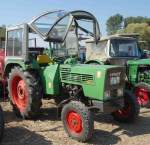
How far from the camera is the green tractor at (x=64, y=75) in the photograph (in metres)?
6.63

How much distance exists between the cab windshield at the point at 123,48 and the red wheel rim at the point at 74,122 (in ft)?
17.2

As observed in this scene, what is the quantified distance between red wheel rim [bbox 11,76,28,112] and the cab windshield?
426 cm

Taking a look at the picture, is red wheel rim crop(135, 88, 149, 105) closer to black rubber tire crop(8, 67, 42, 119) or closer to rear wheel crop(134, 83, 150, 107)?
rear wheel crop(134, 83, 150, 107)

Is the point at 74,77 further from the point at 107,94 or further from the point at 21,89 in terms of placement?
the point at 21,89

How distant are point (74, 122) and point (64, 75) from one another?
1060 millimetres

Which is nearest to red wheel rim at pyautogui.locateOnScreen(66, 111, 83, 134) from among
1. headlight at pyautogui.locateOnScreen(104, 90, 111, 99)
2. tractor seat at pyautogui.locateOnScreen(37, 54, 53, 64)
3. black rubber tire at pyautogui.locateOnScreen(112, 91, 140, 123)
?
headlight at pyautogui.locateOnScreen(104, 90, 111, 99)

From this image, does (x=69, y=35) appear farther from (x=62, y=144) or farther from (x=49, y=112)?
(x=62, y=144)

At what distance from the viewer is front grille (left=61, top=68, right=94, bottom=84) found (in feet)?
22.3

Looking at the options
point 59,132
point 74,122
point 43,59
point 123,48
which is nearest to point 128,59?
point 123,48

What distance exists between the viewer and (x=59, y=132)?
6.96 m

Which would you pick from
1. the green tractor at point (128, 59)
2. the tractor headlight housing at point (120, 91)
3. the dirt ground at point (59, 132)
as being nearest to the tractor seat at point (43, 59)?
the dirt ground at point (59, 132)

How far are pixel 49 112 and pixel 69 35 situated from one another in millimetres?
1948

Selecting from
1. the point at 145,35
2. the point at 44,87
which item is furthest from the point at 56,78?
the point at 145,35

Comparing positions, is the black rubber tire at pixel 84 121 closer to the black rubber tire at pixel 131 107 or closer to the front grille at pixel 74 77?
the front grille at pixel 74 77
